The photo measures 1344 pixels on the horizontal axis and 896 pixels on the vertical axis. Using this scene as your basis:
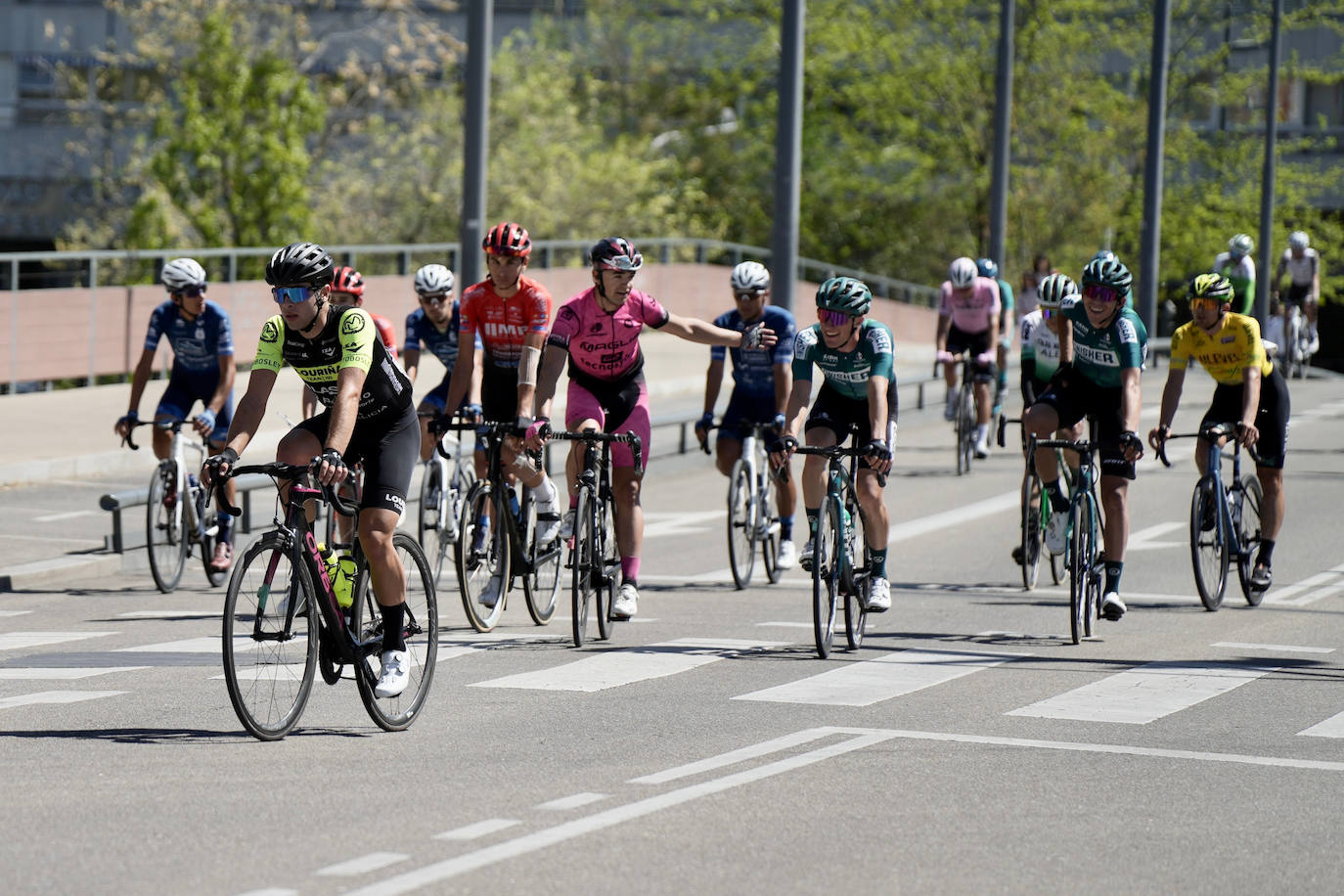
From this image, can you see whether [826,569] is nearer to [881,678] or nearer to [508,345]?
[881,678]

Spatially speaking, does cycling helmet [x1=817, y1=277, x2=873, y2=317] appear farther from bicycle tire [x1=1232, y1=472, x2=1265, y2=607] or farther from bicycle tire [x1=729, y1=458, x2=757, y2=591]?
bicycle tire [x1=1232, y1=472, x2=1265, y2=607]

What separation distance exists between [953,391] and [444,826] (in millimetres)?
14787

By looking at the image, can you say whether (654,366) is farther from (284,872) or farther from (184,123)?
(284,872)

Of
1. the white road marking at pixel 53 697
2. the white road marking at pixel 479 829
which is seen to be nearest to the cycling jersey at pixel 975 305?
the white road marking at pixel 53 697

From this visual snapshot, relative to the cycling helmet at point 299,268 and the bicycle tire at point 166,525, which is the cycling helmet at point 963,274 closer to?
the bicycle tire at point 166,525

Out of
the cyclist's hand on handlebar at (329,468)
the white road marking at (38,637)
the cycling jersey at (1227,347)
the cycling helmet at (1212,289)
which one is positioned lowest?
the white road marking at (38,637)

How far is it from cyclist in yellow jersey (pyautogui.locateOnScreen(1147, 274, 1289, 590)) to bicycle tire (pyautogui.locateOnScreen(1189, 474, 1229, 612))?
170mm

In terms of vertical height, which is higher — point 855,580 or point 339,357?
point 339,357

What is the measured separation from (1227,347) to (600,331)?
3969mm

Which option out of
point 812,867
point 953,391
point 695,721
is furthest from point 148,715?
point 953,391

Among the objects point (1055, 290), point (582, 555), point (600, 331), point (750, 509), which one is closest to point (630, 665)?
point (582, 555)

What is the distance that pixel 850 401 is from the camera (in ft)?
37.1

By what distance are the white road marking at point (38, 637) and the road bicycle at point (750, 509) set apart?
13.1 feet

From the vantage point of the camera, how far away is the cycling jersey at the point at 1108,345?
39.4ft
